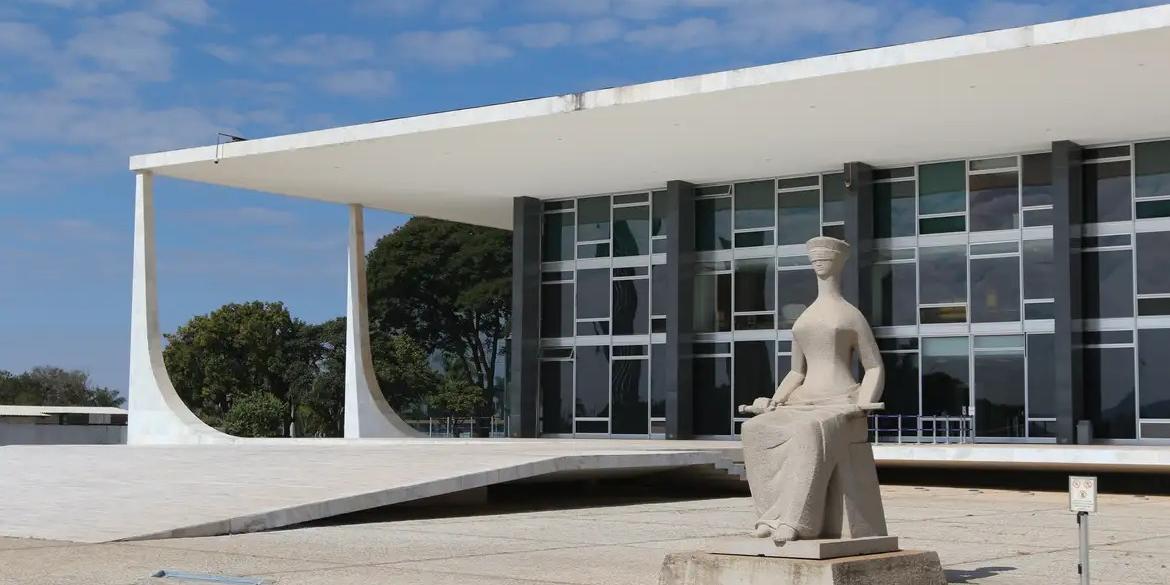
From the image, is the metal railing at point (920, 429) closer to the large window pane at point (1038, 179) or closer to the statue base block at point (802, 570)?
the large window pane at point (1038, 179)

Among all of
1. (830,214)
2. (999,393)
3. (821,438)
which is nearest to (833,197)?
(830,214)

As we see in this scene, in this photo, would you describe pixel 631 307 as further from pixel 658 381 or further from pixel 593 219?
pixel 593 219

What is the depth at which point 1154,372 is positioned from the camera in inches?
978

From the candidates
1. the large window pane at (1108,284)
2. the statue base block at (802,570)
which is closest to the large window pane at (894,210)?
the large window pane at (1108,284)

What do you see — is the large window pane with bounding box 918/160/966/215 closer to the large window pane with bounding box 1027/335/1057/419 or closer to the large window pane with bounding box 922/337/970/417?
the large window pane with bounding box 922/337/970/417

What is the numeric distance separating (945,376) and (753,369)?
168 inches

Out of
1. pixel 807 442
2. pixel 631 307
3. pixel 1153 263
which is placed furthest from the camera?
pixel 631 307

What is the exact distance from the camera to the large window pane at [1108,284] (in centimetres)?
2522

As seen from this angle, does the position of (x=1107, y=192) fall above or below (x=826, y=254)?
above

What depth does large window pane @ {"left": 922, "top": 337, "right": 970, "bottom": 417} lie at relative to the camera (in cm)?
2691

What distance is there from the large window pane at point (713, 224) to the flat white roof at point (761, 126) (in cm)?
69

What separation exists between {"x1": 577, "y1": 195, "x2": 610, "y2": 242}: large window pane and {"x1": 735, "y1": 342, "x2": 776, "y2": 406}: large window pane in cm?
442

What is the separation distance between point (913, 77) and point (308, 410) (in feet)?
125

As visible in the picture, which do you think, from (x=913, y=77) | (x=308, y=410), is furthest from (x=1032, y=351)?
(x=308, y=410)
